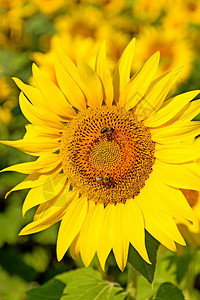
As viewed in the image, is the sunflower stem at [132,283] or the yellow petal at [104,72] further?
the sunflower stem at [132,283]

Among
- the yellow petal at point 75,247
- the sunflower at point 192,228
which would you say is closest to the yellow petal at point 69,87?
the yellow petal at point 75,247

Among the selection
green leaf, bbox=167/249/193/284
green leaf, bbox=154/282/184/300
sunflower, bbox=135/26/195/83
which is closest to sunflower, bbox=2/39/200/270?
green leaf, bbox=154/282/184/300

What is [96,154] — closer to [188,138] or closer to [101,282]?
[188,138]

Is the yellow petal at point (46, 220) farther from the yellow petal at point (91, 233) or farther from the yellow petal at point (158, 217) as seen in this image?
the yellow petal at point (158, 217)

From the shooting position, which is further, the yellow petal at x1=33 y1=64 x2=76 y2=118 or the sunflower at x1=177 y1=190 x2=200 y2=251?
the sunflower at x1=177 y1=190 x2=200 y2=251

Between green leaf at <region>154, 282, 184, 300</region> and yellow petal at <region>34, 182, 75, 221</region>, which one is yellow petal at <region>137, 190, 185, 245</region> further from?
green leaf at <region>154, 282, 184, 300</region>

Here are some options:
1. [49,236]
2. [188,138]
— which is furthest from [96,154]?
[49,236]
